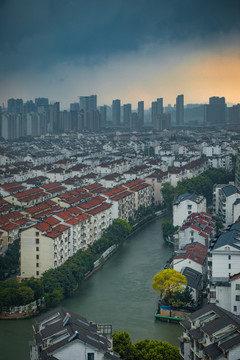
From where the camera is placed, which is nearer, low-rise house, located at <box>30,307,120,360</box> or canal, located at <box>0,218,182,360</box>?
low-rise house, located at <box>30,307,120,360</box>

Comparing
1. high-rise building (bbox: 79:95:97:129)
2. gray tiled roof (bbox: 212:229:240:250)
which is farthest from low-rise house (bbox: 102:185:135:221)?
high-rise building (bbox: 79:95:97:129)

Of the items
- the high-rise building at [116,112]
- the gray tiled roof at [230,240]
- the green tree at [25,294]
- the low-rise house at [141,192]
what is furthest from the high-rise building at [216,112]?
the green tree at [25,294]

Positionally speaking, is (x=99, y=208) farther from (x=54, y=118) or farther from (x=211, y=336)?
(x=54, y=118)

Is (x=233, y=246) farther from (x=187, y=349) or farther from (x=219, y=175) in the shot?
(x=219, y=175)

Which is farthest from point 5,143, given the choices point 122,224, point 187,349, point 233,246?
point 187,349

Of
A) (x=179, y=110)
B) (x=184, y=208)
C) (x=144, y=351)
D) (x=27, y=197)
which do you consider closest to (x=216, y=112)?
(x=179, y=110)

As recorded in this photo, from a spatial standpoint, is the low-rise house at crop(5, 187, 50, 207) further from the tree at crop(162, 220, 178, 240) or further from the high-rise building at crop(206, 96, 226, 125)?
the high-rise building at crop(206, 96, 226, 125)
